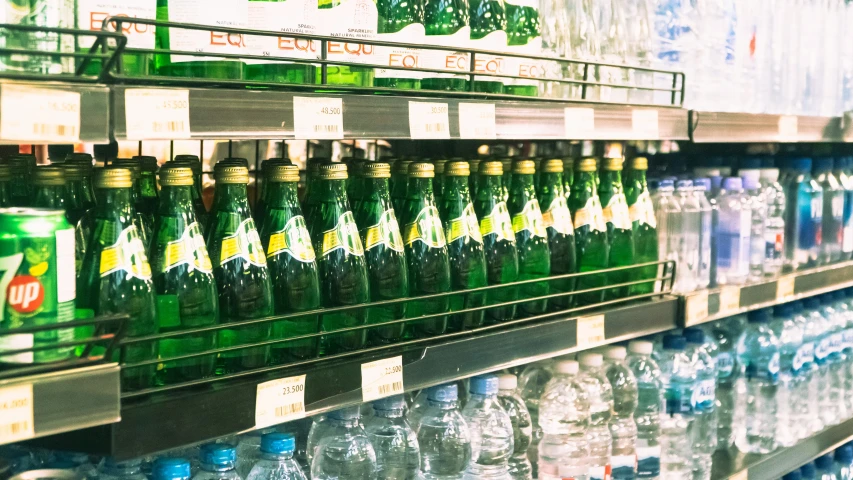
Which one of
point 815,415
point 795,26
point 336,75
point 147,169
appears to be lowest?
point 815,415

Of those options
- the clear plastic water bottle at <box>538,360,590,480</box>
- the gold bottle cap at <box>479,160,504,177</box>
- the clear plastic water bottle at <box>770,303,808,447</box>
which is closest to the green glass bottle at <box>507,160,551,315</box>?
the gold bottle cap at <box>479,160,504,177</box>

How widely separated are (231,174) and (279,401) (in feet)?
1.17

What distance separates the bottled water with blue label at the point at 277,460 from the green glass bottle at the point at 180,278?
0.61 ft

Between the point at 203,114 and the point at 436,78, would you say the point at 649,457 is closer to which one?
the point at 436,78

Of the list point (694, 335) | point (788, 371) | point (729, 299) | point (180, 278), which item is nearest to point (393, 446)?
point (180, 278)

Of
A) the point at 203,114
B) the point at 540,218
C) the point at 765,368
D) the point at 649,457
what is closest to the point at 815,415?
the point at 765,368

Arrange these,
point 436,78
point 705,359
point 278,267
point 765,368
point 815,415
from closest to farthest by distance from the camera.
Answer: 1. point 278,267
2. point 436,78
3. point 705,359
4. point 765,368
5. point 815,415

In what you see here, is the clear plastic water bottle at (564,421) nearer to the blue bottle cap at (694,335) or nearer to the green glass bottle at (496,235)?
the green glass bottle at (496,235)

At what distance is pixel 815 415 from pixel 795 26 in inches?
Answer: 55.0

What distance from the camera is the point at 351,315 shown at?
1.58 m

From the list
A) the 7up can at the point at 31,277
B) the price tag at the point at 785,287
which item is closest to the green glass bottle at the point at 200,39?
the 7up can at the point at 31,277

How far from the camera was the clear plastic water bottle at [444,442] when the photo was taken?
1.91 m

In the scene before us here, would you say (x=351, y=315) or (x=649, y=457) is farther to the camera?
(x=649, y=457)

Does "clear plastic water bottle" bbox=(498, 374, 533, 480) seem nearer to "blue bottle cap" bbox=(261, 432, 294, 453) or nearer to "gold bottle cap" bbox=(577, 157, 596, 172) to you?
"gold bottle cap" bbox=(577, 157, 596, 172)
